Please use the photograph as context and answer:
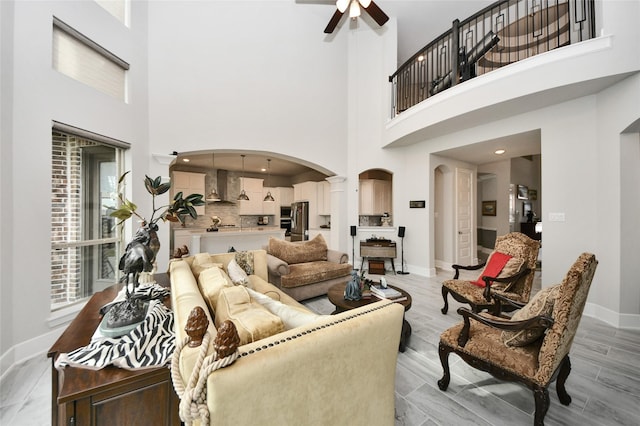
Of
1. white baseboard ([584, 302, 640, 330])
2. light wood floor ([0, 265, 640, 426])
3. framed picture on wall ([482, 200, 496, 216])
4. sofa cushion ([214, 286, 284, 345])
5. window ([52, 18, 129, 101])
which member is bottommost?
light wood floor ([0, 265, 640, 426])

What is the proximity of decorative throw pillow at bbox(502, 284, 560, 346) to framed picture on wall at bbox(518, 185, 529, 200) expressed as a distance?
736 centimetres

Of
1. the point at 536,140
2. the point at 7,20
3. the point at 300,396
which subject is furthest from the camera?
the point at 536,140

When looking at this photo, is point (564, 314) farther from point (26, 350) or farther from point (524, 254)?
point (26, 350)

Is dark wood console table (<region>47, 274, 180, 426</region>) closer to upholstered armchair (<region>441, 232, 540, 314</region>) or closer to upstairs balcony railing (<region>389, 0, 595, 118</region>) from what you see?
upholstered armchair (<region>441, 232, 540, 314</region>)

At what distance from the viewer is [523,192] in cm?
735

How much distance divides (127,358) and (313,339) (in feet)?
2.70

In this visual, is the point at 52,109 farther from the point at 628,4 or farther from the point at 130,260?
the point at 628,4

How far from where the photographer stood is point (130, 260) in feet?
3.91

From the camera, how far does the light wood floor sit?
5.04 feet

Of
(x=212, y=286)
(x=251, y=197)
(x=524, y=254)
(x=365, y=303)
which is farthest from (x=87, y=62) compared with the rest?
(x=524, y=254)

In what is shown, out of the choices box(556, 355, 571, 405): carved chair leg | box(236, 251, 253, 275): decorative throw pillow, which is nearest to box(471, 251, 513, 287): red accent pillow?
box(556, 355, 571, 405): carved chair leg

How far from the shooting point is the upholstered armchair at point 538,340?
4.24 feet

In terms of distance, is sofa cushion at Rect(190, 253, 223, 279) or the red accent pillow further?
the red accent pillow

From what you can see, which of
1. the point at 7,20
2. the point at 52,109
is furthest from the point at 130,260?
the point at 7,20
